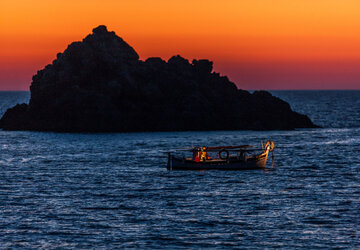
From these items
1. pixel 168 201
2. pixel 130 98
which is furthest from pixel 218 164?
pixel 130 98

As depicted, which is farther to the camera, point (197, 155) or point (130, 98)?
point (130, 98)

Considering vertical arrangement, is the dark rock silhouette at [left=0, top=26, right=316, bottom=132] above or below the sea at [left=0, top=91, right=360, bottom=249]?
above

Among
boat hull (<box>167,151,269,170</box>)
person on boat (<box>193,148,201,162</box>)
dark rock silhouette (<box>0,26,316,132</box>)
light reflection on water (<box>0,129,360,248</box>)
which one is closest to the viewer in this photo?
light reflection on water (<box>0,129,360,248</box>)

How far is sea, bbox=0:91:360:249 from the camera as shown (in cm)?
4056

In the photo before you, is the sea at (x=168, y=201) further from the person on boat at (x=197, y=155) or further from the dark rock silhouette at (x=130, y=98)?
the dark rock silhouette at (x=130, y=98)

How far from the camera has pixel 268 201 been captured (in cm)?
5338

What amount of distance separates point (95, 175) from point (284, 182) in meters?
20.7

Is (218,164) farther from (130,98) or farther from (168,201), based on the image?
(130,98)

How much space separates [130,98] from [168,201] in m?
85.8

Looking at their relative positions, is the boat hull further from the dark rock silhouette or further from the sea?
the dark rock silhouette

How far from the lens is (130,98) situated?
454 ft

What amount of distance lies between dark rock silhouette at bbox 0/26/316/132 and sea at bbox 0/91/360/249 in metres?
33.0

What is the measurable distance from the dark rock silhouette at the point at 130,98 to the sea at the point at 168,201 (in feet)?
108

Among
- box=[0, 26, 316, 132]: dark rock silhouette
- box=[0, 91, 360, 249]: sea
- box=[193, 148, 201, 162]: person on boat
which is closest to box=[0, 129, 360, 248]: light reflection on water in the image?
box=[0, 91, 360, 249]: sea
